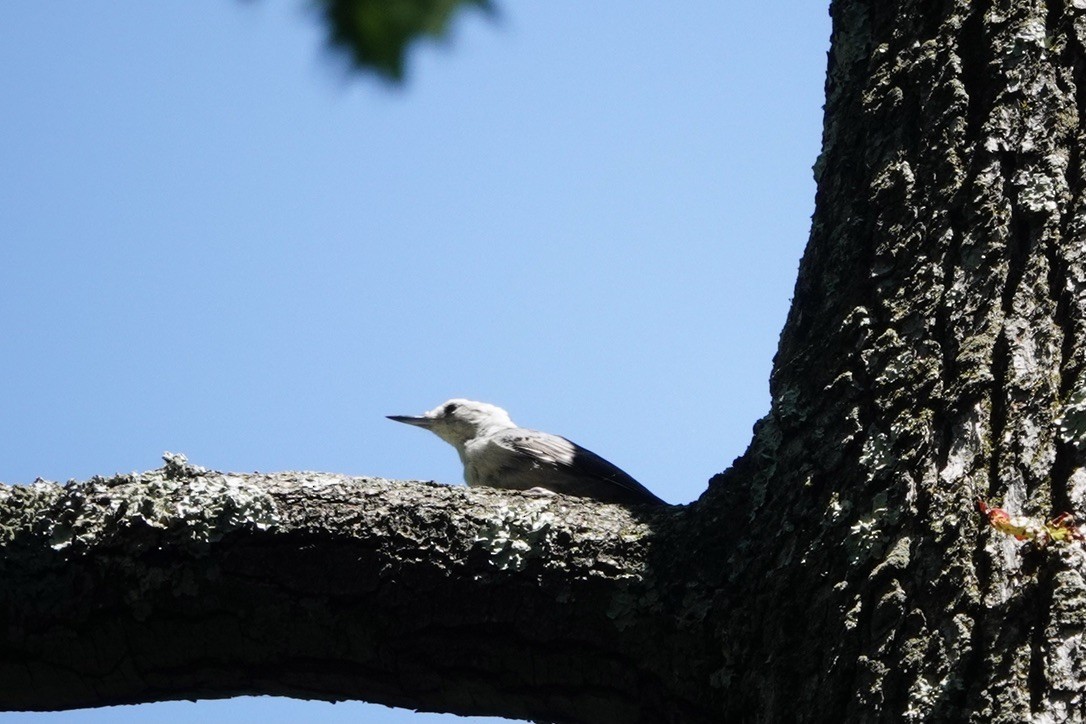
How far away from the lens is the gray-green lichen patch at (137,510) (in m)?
2.89

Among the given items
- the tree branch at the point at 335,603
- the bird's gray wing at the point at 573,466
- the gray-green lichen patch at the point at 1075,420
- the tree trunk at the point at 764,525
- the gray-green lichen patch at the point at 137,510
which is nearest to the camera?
the gray-green lichen patch at the point at 1075,420

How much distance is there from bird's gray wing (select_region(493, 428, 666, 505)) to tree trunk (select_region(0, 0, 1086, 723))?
2.63 metres

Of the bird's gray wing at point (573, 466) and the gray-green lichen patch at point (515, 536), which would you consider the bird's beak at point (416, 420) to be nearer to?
the bird's gray wing at point (573, 466)

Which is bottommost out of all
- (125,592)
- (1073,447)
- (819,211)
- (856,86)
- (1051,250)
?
(125,592)

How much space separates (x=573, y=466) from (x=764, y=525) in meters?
3.32

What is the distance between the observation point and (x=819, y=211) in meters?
3.17

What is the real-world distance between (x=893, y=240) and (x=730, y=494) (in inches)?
28.2

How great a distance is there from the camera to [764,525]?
264 cm

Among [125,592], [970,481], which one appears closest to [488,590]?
[125,592]

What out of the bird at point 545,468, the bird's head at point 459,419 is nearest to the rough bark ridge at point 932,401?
the bird at point 545,468

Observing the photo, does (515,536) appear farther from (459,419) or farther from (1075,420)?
(459,419)

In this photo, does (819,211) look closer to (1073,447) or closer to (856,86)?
(856,86)

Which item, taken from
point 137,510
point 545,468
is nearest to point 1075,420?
point 137,510

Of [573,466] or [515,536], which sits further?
[573,466]
